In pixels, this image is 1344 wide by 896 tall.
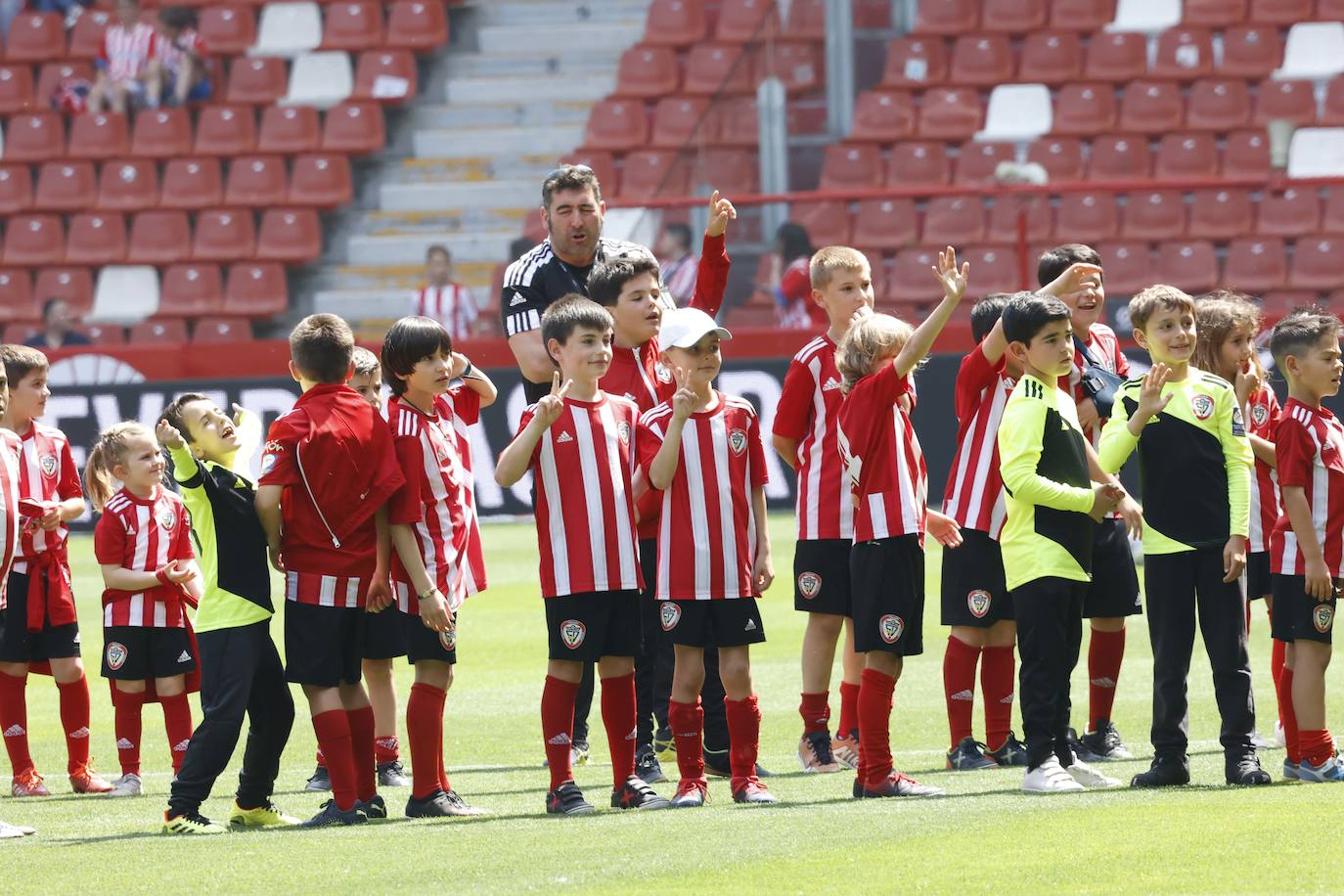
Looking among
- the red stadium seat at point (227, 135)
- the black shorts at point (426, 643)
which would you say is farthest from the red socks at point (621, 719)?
the red stadium seat at point (227, 135)

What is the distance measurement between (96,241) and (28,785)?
1446 centimetres

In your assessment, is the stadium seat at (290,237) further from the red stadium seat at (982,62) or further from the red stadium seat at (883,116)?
the red stadium seat at (982,62)

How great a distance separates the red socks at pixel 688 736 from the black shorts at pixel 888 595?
56 centimetres

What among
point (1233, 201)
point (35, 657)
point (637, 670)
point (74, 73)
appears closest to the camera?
point (637, 670)

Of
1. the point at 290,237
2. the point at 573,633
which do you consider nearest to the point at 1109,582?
the point at 573,633

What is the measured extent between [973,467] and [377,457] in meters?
2.26

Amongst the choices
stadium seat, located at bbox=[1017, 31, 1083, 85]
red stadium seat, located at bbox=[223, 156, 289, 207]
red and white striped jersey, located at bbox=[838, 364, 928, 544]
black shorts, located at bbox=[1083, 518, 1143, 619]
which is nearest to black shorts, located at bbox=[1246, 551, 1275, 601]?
black shorts, located at bbox=[1083, 518, 1143, 619]

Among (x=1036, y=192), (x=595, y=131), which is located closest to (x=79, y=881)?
(x=1036, y=192)

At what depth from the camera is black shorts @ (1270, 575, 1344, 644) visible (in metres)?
6.28

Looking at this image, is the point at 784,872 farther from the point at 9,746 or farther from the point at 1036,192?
the point at 1036,192

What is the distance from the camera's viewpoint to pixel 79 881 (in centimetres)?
522

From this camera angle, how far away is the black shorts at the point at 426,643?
631 centimetres

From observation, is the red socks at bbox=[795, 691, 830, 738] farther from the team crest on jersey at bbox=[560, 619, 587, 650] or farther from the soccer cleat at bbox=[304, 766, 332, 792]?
the soccer cleat at bbox=[304, 766, 332, 792]

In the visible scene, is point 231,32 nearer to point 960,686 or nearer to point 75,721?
point 75,721
